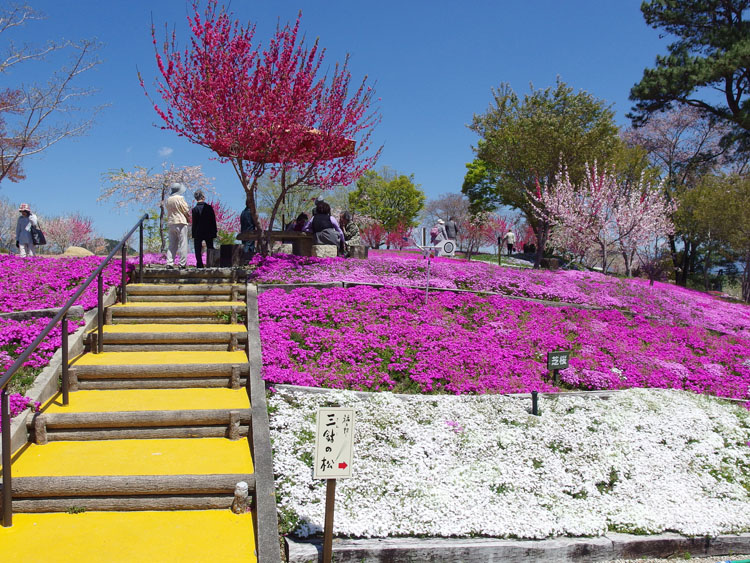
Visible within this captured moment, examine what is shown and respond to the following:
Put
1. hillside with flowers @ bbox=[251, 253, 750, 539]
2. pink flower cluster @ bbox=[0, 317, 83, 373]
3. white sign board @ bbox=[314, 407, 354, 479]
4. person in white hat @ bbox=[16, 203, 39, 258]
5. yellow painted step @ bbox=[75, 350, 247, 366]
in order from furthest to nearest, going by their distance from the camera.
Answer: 1. person in white hat @ bbox=[16, 203, 39, 258]
2. yellow painted step @ bbox=[75, 350, 247, 366]
3. pink flower cluster @ bbox=[0, 317, 83, 373]
4. hillside with flowers @ bbox=[251, 253, 750, 539]
5. white sign board @ bbox=[314, 407, 354, 479]

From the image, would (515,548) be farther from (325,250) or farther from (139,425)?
(325,250)

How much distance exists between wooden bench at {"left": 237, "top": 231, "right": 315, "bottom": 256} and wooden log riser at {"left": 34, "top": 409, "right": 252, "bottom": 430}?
8447 millimetres

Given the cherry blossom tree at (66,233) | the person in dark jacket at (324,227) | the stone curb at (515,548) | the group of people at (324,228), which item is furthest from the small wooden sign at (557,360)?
the cherry blossom tree at (66,233)

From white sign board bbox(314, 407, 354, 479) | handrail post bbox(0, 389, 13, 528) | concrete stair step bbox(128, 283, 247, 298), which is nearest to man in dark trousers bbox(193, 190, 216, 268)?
concrete stair step bbox(128, 283, 247, 298)

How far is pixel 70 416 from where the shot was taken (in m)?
5.80

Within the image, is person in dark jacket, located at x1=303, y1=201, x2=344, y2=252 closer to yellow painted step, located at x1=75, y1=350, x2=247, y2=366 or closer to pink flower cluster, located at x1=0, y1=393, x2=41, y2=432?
yellow painted step, located at x1=75, y1=350, x2=247, y2=366

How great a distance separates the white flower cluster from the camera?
5.18m


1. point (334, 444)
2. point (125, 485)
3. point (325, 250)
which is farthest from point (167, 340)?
point (325, 250)

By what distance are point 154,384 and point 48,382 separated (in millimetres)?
1182

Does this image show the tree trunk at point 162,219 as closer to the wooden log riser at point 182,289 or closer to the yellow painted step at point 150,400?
the wooden log riser at point 182,289

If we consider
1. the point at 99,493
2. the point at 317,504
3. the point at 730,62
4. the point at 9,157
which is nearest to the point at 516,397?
the point at 317,504

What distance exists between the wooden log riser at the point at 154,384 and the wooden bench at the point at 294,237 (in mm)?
7498

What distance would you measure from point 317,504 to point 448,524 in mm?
1292

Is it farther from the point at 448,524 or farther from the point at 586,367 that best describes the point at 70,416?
the point at 586,367
